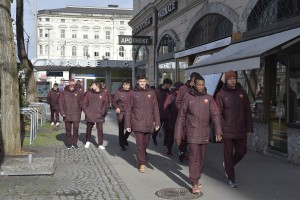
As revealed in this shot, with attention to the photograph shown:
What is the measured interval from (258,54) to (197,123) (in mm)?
2035

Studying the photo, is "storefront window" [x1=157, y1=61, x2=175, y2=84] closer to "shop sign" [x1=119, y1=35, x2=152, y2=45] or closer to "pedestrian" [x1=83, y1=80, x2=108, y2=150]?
"shop sign" [x1=119, y1=35, x2=152, y2=45]

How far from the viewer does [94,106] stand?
36.5 feet

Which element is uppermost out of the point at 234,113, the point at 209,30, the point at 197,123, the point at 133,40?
the point at 133,40

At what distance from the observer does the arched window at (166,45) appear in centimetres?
1974

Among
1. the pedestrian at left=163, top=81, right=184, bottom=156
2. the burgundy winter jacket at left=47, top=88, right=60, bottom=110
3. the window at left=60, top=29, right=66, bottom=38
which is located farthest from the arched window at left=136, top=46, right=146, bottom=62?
the window at left=60, top=29, right=66, bottom=38

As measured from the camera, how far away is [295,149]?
8.78m

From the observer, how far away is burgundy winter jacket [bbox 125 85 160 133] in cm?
834

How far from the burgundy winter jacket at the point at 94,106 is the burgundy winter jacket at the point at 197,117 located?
4788 millimetres

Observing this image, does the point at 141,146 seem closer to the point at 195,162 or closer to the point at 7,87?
the point at 195,162

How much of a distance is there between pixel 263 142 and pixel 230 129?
3.61 m

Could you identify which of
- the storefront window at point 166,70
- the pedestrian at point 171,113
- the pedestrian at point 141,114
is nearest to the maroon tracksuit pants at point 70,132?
the pedestrian at point 171,113

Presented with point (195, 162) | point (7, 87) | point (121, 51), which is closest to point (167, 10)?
point (7, 87)

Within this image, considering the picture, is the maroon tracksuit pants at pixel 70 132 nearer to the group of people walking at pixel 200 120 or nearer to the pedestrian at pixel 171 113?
the pedestrian at pixel 171 113

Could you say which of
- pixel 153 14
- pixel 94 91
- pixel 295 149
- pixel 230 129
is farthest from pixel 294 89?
pixel 153 14
